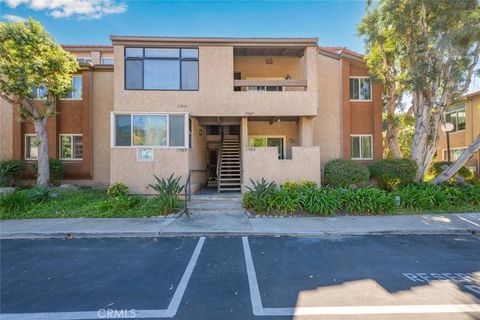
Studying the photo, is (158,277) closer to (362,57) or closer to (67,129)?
(67,129)

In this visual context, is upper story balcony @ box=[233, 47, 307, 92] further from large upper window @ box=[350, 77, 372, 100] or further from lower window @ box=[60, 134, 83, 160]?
lower window @ box=[60, 134, 83, 160]

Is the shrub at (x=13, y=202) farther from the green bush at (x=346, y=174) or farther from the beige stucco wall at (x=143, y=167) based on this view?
the green bush at (x=346, y=174)

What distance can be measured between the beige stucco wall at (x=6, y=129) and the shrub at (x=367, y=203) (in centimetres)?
1701

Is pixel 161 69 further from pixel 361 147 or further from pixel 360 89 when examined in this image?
pixel 361 147

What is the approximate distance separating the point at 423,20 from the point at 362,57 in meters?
3.38

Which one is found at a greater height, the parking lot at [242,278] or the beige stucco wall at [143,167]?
the beige stucco wall at [143,167]

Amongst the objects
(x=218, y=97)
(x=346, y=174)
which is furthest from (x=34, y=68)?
(x=346, y=174)

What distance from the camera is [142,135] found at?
11250 mm

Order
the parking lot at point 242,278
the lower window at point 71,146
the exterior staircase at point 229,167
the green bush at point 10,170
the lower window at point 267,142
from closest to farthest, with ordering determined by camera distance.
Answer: the parking lot at point 242,278, the green bush at point 10,170, the exterior staircase at point 229,167, the lower window at point 71,146, the lower window at point 267,142

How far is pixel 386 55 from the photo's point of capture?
1295cm

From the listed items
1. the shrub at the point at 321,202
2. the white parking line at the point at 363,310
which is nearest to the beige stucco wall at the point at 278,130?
the shrub at the point at 321,202

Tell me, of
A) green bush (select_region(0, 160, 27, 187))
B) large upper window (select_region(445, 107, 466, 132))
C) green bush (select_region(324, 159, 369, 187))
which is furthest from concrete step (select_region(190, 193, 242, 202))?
large upper window (select_region(445, 107, 466, 132))

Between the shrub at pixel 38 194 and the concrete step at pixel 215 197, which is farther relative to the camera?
the concrete step at pixel 215 197

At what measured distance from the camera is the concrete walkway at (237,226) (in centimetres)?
712
